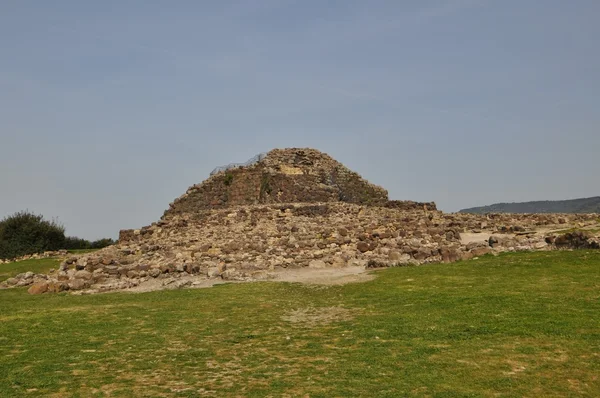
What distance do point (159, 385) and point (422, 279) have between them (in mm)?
8957

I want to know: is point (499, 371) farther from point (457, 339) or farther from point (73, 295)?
point (73, 295)

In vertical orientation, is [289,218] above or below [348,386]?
above

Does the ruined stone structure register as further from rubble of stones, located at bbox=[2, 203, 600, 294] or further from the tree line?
the tree line

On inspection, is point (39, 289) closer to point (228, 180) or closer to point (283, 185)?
point (283, 185)

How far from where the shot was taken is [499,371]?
6.74 m

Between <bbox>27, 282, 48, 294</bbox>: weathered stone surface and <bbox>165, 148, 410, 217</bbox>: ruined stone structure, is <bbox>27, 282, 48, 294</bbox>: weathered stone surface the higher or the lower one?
the lower one

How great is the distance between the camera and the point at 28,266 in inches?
1049

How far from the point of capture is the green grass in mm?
24969

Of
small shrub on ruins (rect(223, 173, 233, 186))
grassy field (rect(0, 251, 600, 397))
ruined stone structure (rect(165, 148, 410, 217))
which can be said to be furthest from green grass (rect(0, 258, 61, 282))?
grassy field (rect(0, 251, 600, 397))

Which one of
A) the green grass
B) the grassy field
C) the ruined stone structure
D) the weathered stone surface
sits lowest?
the grassy field

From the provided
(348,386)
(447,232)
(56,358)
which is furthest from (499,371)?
(447,232)

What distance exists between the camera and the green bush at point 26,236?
37.8 m

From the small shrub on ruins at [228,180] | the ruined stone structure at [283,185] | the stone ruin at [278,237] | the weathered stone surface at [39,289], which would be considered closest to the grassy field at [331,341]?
the weathered stone surface at [39,289]

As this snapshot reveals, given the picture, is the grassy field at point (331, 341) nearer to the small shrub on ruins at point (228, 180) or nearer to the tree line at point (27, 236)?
the small shrub on ruins at point (228, 180)
